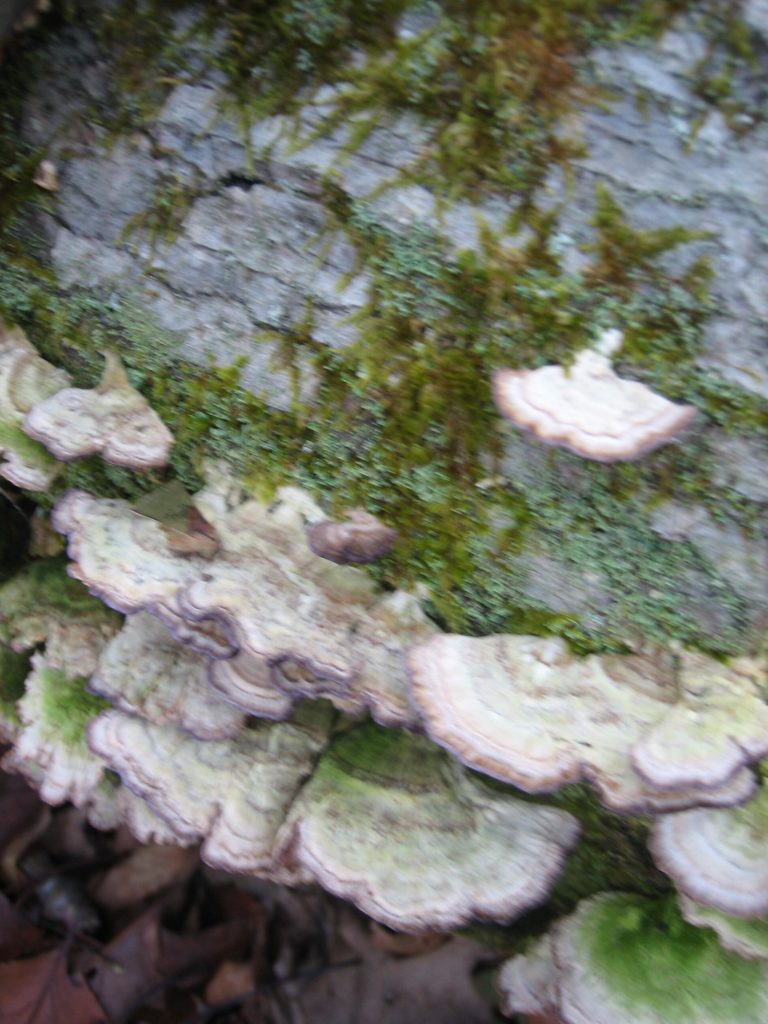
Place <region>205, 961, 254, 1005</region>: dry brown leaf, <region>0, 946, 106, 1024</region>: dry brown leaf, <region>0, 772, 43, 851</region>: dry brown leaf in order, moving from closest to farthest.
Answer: <region>0, 946, 106, 1024</region>: dry brown leaf → <region>205, 961, 254, 1005</region>: dry brown leaf → <region>0, 772, 43, 851</region>: dry brown leaf

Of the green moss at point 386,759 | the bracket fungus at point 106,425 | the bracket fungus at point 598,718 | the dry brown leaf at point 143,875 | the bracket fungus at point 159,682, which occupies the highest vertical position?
the bracket fungus at point 598,718

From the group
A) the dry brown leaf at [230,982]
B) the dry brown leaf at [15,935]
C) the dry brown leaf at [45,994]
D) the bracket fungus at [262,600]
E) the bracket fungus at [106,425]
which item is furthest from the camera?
the dry brown leaf at [230,982]

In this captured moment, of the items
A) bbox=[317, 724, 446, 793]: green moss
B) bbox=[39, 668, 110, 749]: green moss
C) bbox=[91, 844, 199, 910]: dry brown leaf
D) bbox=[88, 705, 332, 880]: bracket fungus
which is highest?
bbox=[317, 724, 446, 793]: green moss

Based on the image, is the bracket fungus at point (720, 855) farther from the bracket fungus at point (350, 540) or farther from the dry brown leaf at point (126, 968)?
the dry brown leaf at point (126, 968)

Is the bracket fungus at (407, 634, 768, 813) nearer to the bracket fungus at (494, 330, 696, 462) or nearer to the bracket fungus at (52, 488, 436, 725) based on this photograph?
the bracket fungus at (52, 488, 436, 725)

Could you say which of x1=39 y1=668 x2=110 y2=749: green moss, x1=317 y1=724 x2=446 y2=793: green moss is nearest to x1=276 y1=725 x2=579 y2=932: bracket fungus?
x1=317 y1=724 x2=446 y2=793: green moss

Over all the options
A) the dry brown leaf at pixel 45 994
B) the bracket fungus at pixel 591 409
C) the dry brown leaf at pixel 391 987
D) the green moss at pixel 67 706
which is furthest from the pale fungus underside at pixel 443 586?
the dry brown leaf at pixel 45 994
